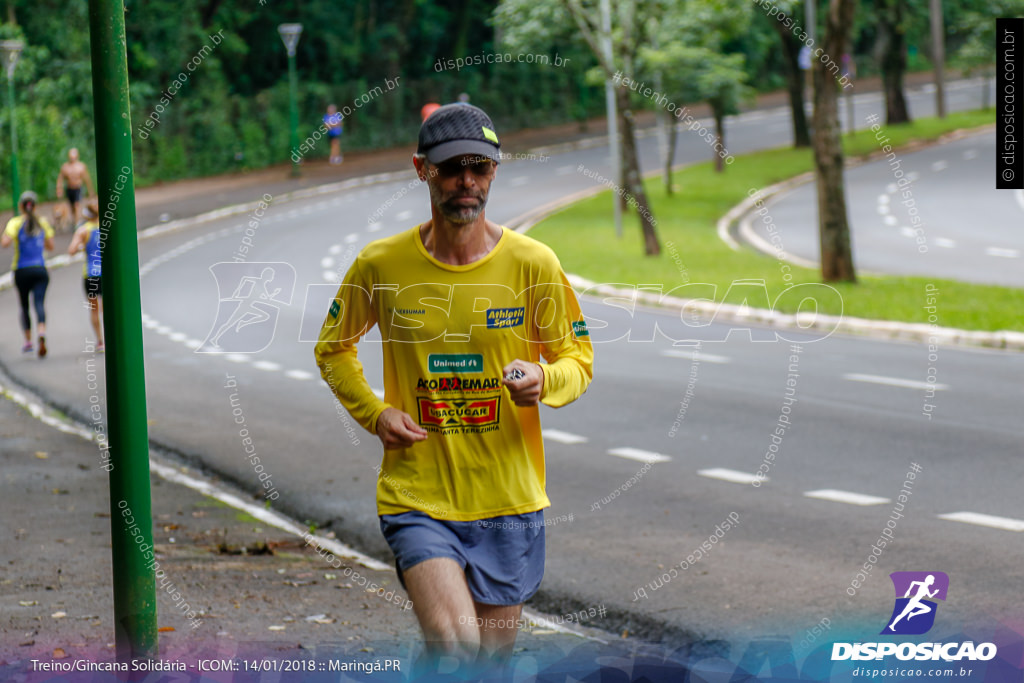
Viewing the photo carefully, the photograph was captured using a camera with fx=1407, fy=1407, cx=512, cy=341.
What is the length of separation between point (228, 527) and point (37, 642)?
8.90 feet

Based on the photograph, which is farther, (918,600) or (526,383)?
(918,600)

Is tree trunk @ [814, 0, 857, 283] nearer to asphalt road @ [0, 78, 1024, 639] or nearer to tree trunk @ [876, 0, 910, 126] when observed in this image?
asphalt road @ [0, 78, 1024, 639]

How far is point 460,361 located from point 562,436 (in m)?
7.24

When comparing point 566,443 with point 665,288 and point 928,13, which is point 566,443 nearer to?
point 665,288

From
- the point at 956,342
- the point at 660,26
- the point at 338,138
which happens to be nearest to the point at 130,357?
the point at 956,342

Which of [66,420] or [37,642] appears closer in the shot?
[37,642]

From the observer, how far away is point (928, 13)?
58844 mm

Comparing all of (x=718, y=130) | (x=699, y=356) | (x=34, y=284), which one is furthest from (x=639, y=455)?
(x=718, y=130)

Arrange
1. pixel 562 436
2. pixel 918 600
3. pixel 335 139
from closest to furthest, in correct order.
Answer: pixel 918 600 → pixel 562 436 → pixel 335 139

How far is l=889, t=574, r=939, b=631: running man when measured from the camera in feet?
21.7

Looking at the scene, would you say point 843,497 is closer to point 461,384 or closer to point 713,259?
point 461,384

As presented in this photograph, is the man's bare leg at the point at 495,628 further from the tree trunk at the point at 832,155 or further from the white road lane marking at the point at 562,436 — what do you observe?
the tree trunk at the point at 832,155

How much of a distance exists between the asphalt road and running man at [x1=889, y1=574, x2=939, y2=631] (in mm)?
102

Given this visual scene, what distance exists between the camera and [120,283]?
15.7 feet
